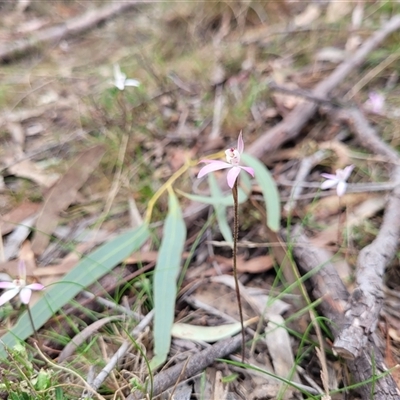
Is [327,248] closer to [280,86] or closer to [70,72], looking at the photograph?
[280,86]

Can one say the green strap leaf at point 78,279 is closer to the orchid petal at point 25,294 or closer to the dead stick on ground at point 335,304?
the orchid petal at point 25,294

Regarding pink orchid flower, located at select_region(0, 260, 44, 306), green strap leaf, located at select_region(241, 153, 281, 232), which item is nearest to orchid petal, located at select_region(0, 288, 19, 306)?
pink orchid flower, located at select_region(0, 260, 44, 306)

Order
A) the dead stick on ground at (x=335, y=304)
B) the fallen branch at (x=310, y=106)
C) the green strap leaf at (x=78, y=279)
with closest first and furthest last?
the dead stick on ground at (x=335, y=304) < the green strap leaf at (x=78, y=279) < the fallen branch at (x=310, y=106)

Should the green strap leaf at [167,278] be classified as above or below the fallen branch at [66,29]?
below

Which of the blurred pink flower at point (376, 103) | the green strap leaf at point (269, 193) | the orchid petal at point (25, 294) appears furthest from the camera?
the blurred pink flower at point (376, 103)

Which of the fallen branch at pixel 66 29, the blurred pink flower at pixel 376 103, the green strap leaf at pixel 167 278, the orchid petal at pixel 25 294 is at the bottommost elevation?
the green strap leaf at pixel 167 278

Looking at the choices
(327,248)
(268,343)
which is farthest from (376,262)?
(268,343)

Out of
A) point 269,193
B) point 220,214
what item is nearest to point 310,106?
point 269,193

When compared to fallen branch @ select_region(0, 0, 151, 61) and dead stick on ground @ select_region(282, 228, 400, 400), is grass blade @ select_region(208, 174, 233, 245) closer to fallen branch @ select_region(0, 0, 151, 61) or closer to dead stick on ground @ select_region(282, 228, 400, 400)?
dead stick on ground @ select_region(282, 228, 400, 400)

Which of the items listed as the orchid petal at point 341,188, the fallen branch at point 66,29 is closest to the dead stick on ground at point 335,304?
the orchid petal at point 341,188
